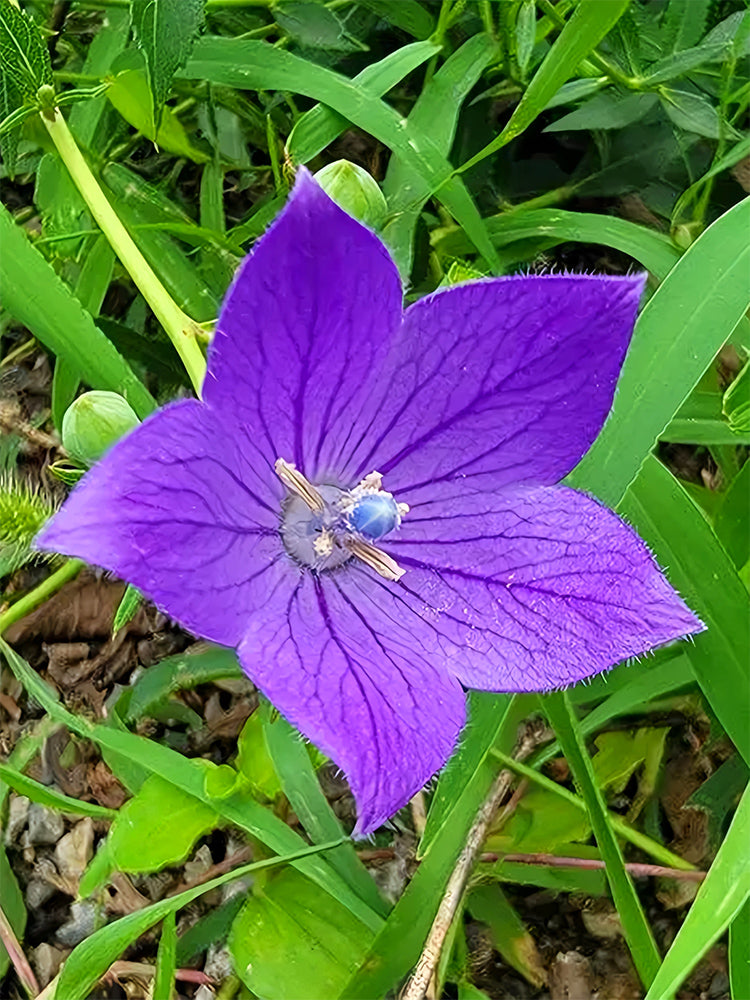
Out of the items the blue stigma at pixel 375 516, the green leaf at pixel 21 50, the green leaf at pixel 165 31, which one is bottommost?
the blue stigma at pixel 375 516

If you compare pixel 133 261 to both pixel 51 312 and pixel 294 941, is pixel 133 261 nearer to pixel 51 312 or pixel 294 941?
pixel 51 312

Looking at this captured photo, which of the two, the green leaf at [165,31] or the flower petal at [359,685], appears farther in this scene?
the green leaf at [165,31]

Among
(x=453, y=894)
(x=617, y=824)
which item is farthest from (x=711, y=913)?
(x=617, y=824)

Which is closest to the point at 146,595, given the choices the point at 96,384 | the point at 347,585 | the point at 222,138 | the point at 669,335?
the point at 347,585

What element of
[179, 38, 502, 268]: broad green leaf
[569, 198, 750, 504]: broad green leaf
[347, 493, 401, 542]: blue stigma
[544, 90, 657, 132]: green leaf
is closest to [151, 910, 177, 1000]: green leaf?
[347, 493, 401, 542]: blue stigma

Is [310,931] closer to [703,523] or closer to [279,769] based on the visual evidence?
[279,769]

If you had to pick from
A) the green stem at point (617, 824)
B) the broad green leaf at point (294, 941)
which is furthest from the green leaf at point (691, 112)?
the broad green leaf at point (294, 941)

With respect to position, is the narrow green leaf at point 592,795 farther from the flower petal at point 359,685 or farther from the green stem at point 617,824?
the flower petal at point 359,685
